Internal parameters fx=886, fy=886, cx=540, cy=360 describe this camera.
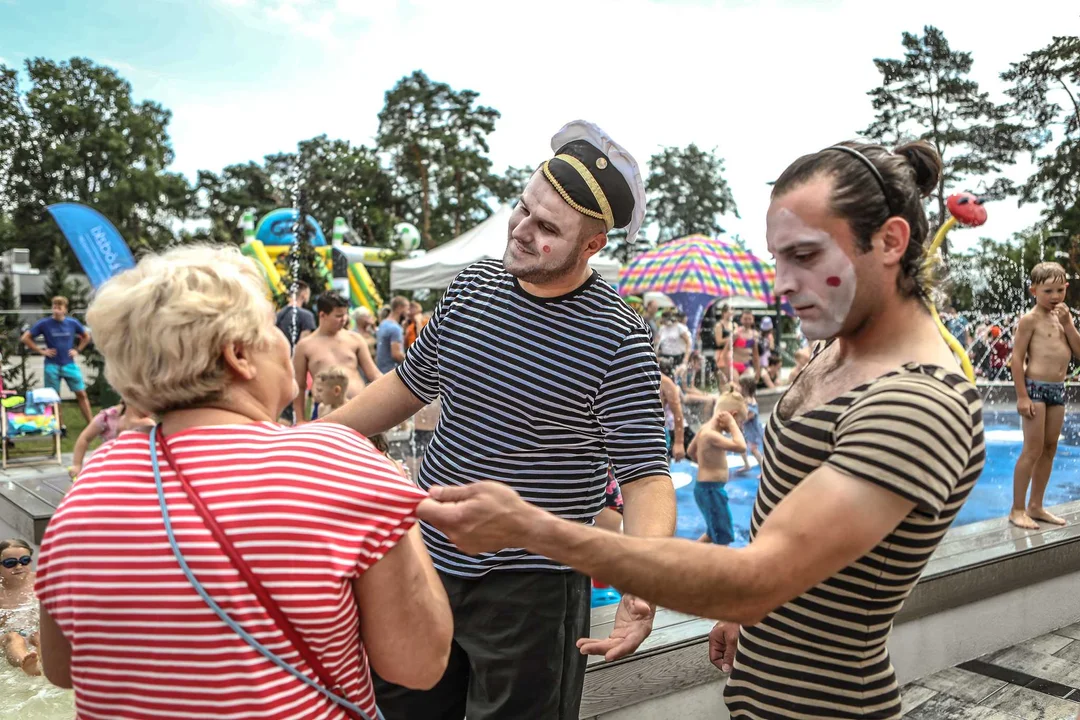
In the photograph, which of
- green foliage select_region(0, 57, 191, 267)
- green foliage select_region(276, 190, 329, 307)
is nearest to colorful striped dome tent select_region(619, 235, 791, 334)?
green foliage select_region(276, 190, 329, 307)

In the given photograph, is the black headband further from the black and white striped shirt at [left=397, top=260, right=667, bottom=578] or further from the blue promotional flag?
the blue promotional flag

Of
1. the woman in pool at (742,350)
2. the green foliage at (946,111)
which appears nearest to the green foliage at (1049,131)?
the green foliage at (946,111)

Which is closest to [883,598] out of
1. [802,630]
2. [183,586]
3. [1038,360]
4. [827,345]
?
[802,630]

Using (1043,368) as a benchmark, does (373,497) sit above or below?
above

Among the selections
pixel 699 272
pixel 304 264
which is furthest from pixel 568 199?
pixel 304 264

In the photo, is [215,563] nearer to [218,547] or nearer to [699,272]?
[218,547]

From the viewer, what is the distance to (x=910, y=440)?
131 centimetres

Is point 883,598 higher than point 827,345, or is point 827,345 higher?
point 827,345

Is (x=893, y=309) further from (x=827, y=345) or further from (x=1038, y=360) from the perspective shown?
(x=1038, y=360)

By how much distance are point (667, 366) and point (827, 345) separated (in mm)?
10490

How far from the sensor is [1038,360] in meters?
6.56

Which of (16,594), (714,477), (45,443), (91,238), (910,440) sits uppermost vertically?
(91,238)

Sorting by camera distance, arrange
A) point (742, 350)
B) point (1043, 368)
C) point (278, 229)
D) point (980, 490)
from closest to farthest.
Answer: point (1043, 368) → point (980, 490) → point (742, 350) → point (278, 229)

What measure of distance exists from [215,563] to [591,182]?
149 centimetres
